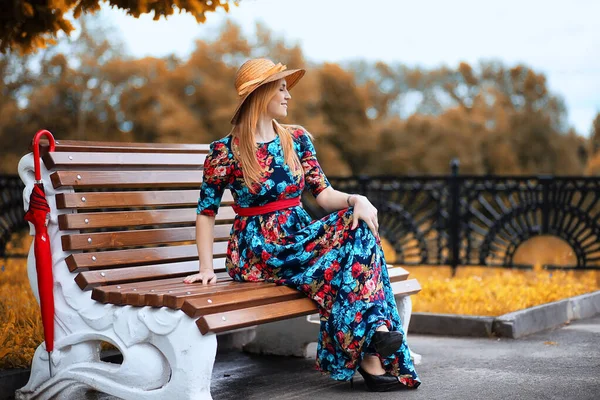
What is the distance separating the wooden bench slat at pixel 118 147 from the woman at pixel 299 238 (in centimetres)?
65

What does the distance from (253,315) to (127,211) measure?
1111mm

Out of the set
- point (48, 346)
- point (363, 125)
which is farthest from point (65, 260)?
point (363, 125)

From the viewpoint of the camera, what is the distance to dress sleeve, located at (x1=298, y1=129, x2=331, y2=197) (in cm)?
445

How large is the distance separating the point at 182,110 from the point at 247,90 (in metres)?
36.2

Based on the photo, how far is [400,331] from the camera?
4.02 metres

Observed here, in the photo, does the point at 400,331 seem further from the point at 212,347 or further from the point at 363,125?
the point at 363,125

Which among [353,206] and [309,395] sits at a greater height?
[353,206]

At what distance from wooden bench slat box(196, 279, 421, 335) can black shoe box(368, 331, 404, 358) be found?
376 mm

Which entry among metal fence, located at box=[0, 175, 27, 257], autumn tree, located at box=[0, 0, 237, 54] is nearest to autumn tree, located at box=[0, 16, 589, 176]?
metal fence, located at box=[0, 175, 27, 257]

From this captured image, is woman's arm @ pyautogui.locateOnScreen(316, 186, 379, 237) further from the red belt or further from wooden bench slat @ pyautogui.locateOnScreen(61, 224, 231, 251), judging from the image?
wooden bench slat @ pyautogui.locateOnScreen(61, 224, 231, 251)

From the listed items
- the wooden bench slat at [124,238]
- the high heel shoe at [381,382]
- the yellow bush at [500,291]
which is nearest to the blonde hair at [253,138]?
the wooden bench slat at [124,238]

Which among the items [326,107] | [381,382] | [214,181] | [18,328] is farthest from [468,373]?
[326,107]

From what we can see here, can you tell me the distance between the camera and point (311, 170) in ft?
14.7

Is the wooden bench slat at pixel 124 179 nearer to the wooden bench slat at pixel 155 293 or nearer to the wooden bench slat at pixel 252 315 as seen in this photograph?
the wooden bench slat at pixel 155 293
